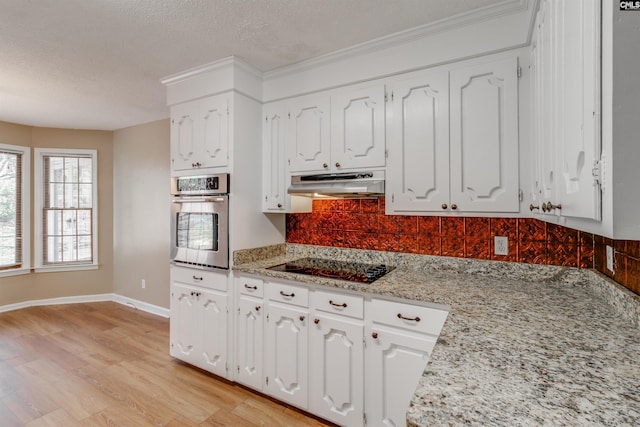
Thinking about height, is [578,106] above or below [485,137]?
below

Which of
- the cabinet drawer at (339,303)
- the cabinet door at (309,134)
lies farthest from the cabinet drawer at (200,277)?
the cabinet door at (309,134)

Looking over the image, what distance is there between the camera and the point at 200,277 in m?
2.56

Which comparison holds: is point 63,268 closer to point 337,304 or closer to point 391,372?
point 337,304

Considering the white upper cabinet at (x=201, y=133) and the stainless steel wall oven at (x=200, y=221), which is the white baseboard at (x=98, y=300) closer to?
the stainless steel wall oven at (x=200, y=221)

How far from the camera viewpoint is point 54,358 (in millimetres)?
2869

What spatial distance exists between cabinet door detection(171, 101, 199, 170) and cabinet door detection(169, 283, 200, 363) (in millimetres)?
1082

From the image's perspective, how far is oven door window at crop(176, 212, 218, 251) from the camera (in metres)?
2.45

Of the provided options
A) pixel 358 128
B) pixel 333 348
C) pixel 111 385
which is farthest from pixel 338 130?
pixel 111 385

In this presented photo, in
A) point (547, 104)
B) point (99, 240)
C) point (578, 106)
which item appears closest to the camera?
point (578, 106)

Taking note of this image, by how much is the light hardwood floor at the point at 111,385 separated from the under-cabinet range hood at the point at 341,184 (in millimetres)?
1528

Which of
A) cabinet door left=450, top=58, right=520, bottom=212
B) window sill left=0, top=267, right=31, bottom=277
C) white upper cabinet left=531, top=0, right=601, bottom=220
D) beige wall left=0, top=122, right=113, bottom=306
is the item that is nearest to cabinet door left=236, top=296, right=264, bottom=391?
cabinet door left=450, top=58, right=520, bottom=212

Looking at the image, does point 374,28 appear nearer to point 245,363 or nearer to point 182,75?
point 182,75

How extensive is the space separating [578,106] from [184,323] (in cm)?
290

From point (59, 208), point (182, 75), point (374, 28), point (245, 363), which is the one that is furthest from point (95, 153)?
point (374, 28)
